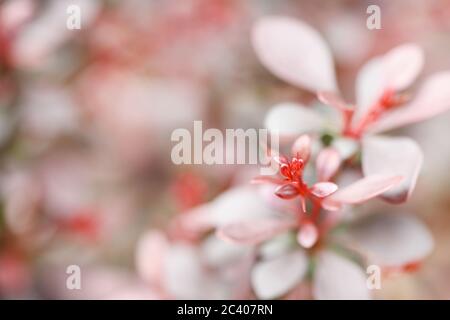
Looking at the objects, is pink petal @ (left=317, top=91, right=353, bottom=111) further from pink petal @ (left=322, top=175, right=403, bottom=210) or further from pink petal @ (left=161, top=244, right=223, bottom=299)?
pink petal @ (left=161, top=244, right=223, bottom=299)

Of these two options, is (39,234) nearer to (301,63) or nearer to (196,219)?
(196,219)

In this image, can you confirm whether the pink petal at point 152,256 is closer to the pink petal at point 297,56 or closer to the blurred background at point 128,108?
the blurred background at point 128,108

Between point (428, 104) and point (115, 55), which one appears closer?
point (428, 104)

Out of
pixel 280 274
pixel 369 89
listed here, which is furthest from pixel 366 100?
pixel 280 274

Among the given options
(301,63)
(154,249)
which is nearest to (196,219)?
(154,249)

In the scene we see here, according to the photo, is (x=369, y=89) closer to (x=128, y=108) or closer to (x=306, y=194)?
(x=306, y=194)

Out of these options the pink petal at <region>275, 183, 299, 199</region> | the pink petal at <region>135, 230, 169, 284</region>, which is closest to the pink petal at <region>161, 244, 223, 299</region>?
the pink petal at <region>135, 230, 169, 284</region>
